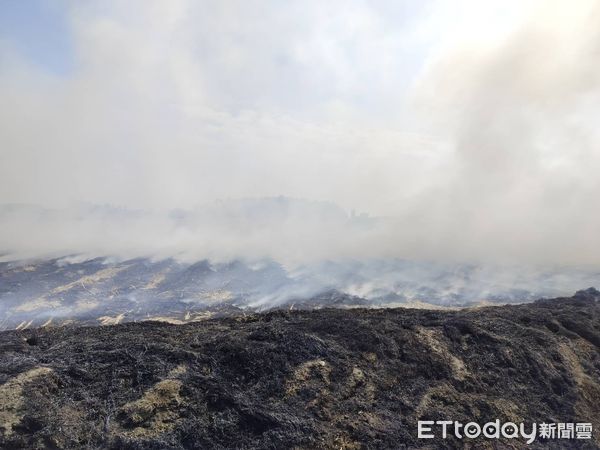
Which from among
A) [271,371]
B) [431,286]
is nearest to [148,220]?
[431,286]

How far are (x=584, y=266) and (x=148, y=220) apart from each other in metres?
98.0

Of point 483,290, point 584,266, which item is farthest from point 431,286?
point 584,266

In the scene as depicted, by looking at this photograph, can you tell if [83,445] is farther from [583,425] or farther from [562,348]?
[562,348]

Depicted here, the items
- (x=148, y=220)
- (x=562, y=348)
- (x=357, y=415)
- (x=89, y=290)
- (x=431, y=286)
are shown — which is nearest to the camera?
(x=357, y=415)

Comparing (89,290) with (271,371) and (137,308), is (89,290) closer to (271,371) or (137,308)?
(137,308)

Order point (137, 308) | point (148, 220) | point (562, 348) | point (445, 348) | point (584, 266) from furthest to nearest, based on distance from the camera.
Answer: point (148, 220)
point (584, 266)
point (137, 308)
point (562, 348)
point (445, 348)

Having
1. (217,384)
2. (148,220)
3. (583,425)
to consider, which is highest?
(148,220)

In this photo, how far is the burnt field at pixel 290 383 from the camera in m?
10.8

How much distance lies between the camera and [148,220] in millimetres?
115062

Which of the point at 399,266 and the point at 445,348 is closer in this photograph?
the point at 445,348

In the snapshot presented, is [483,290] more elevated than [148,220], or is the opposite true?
[148,220]

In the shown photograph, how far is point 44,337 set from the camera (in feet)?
54.4

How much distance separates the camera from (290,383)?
12.9m

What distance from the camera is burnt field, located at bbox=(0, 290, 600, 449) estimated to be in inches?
423
